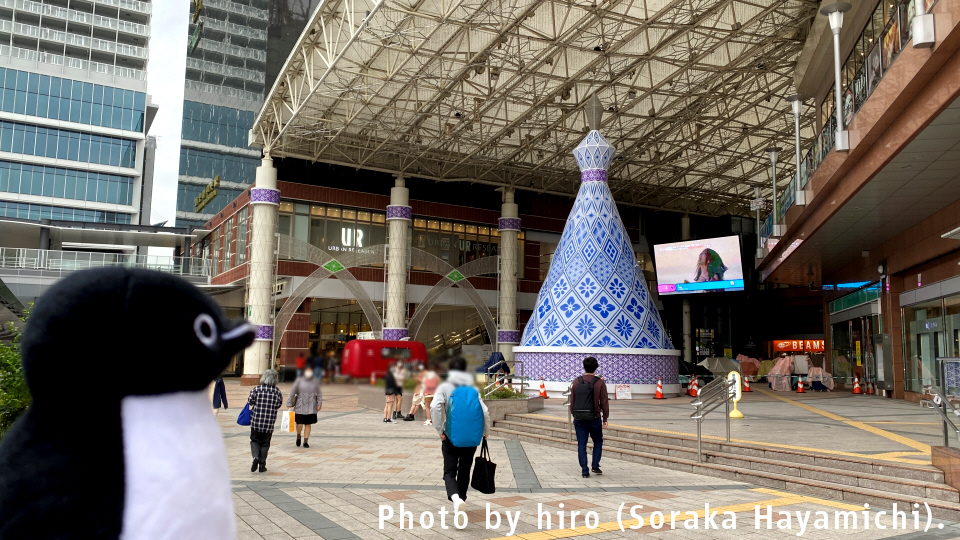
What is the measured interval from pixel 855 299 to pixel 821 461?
17.7 m

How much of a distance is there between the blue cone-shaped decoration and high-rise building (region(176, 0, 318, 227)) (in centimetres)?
4978

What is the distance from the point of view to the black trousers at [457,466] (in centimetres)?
609

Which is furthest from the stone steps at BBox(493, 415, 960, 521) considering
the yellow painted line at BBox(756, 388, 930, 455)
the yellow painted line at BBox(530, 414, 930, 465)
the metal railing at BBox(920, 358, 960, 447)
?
the yellow painted line at BBox(756, 388, 930, 455)

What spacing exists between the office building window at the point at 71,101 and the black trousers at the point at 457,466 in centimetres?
5442

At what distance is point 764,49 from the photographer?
77.2ft

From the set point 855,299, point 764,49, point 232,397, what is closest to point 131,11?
point 232,397

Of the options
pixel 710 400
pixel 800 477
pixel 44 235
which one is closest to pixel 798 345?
pixel 710 400

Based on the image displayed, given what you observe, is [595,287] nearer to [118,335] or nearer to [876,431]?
[876,431]

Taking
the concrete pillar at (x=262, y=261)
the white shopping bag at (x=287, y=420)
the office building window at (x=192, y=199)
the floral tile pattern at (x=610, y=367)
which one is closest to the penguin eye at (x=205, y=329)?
the white shopping bag at (x=287, y=420)

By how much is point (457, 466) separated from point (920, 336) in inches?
654

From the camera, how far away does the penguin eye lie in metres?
1.20

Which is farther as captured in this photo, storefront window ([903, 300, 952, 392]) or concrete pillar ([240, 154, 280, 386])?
concrete pillar ([240, 154, 280, 386])

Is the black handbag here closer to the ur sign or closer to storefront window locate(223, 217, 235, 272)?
storefront window locate(223, 217, 235, 272)

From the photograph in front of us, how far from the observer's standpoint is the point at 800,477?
8.52 meters
